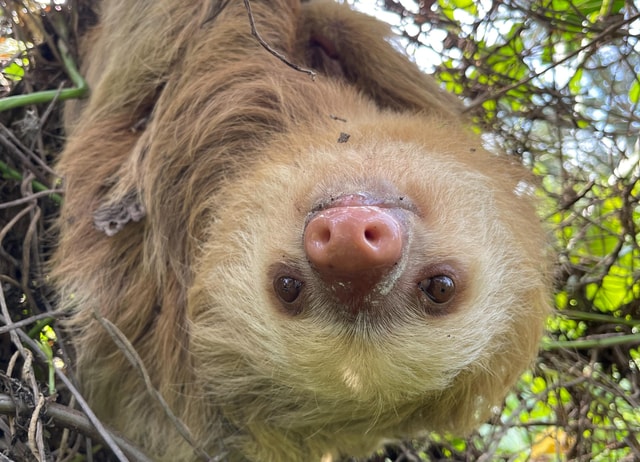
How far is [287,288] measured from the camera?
1.85 meters

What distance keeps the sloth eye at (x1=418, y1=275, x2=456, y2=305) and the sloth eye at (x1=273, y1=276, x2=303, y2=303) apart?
0.36m

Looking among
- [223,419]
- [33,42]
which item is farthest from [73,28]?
[223,419]

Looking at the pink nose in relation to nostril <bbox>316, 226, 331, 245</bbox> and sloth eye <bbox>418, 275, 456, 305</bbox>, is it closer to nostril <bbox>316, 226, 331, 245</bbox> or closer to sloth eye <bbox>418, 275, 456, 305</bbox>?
nostril <bbox>316, 226, 331, 245</bbox>

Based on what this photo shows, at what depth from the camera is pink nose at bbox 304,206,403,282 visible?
1509 millimetres

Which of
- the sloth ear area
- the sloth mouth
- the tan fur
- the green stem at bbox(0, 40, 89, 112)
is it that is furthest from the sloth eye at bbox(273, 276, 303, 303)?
the green stem at bbox(0, 40, 89, 112)

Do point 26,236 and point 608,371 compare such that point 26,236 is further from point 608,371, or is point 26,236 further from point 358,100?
point 608,371

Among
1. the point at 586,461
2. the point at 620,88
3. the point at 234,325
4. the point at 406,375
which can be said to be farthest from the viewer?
the point at 620,88

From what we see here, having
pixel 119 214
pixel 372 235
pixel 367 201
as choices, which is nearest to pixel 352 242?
pixel 372 235

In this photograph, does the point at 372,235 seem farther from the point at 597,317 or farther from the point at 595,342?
the point at 597,317

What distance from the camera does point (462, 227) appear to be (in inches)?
76.7

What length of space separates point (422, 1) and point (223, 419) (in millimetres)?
2109

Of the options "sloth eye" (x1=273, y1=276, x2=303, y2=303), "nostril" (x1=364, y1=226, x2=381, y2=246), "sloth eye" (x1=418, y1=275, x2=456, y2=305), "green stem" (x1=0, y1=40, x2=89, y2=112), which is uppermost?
"green stem" (x1=0, y1=40, x2=89, y2=112)

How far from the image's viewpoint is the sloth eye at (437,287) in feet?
5.82

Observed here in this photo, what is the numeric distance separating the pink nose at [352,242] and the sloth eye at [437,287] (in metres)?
0.22
